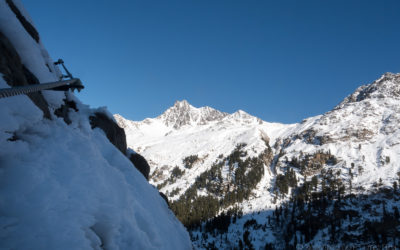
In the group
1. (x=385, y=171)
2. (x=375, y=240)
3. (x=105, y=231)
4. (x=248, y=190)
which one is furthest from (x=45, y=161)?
(x=385, y=171)

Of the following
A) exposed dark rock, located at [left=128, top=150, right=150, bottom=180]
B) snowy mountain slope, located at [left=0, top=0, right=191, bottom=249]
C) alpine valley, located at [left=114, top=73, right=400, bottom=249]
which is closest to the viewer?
snowy mountain slope, located at [left=0, top=0, right=191, bottom=249]

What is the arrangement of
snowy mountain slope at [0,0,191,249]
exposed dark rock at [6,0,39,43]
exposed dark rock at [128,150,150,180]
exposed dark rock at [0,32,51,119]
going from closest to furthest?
snowy mountain slope at [0,0,191,249]
exposed dark rock at [0,32,51,119]
exposed dark rock at [6,0,39,43]
exposed dark rock at [128,150,150,180]

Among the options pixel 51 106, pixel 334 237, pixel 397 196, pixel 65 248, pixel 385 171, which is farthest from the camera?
pixel 385 171

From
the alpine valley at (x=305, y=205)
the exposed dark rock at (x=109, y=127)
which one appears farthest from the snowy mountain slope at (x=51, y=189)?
the alpine valley at (x=305, y=205)

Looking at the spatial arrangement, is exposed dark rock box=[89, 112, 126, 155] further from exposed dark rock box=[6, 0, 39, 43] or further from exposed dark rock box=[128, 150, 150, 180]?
exposed dark rock box=[6, 0, 39, 43]

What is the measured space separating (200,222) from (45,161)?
5480 inches

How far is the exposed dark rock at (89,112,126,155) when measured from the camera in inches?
790

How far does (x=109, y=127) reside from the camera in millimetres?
22141

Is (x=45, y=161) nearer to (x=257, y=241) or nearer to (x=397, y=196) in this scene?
(x=257, y=241)

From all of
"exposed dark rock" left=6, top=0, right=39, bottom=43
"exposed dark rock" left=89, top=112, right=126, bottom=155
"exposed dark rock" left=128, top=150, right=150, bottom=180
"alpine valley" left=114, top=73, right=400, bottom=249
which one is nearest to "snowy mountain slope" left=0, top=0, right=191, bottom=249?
"exposed dark rock" left=6, top=0, right=39, bottom=43

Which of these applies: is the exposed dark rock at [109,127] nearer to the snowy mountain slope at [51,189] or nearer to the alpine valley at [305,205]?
the snowy mountain slope at [51,189]

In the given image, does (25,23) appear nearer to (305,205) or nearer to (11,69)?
(11,69)

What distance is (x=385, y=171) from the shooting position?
6437 inches

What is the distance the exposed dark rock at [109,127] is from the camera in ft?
65.8
